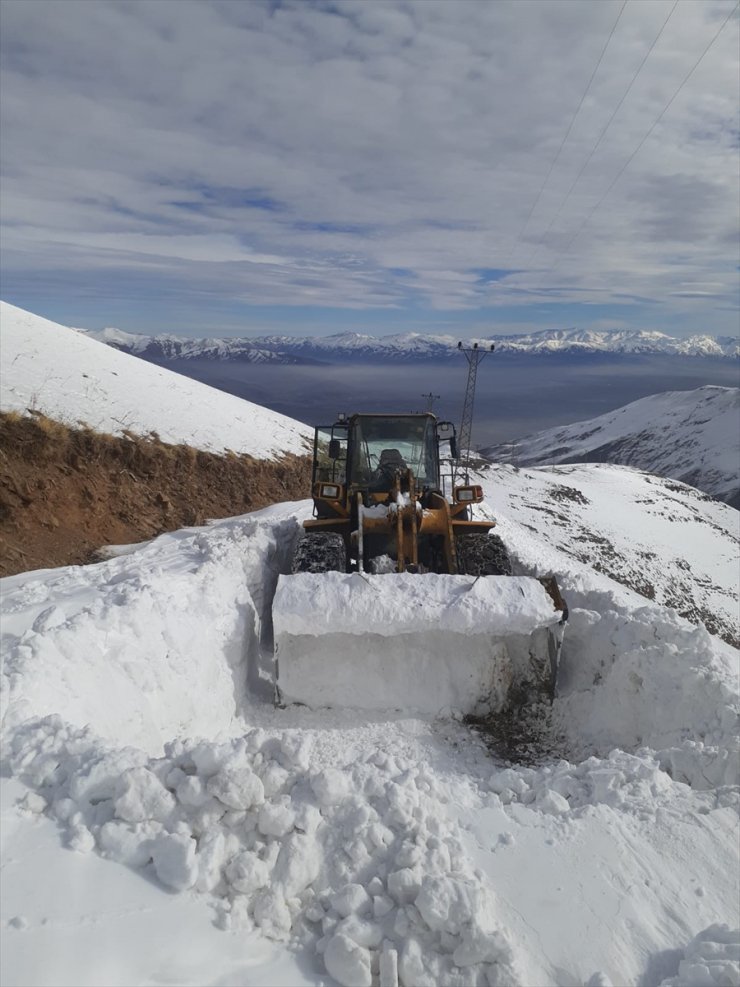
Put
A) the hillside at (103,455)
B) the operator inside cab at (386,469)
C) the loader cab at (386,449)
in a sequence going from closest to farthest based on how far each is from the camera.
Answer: the operator inside cab at (386,469) → the loader cab at (386,449) → the hillside at (103,455)

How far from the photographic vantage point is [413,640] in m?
6.20

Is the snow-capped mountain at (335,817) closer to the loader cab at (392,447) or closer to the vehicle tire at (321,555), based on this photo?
the vehicle tire at (321,555)

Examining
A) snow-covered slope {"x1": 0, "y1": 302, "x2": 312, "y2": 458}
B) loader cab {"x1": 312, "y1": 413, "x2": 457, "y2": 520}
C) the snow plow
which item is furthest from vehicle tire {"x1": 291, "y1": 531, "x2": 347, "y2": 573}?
snow-covered slope {"x1": 0, "y1": 302, "x2": 312, "y2": 458}

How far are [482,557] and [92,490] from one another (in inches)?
359

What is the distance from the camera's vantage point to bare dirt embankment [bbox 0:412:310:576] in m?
11.4

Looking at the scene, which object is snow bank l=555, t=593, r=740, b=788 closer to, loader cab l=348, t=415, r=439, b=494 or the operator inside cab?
the operator inside cab

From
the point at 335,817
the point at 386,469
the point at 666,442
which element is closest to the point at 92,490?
the point at 386,469

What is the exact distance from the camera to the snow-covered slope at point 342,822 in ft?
9.39

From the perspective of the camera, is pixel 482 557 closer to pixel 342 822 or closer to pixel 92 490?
pixel 342 822

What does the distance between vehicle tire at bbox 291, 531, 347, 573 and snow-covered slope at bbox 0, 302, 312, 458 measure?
9.09 meters

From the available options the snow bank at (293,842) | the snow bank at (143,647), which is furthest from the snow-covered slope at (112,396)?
the snow bank at (293,842)

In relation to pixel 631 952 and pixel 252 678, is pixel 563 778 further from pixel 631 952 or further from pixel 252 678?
pixel 252 678

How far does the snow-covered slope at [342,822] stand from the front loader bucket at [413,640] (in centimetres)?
31

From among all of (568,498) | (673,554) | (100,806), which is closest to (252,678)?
(100,806)
